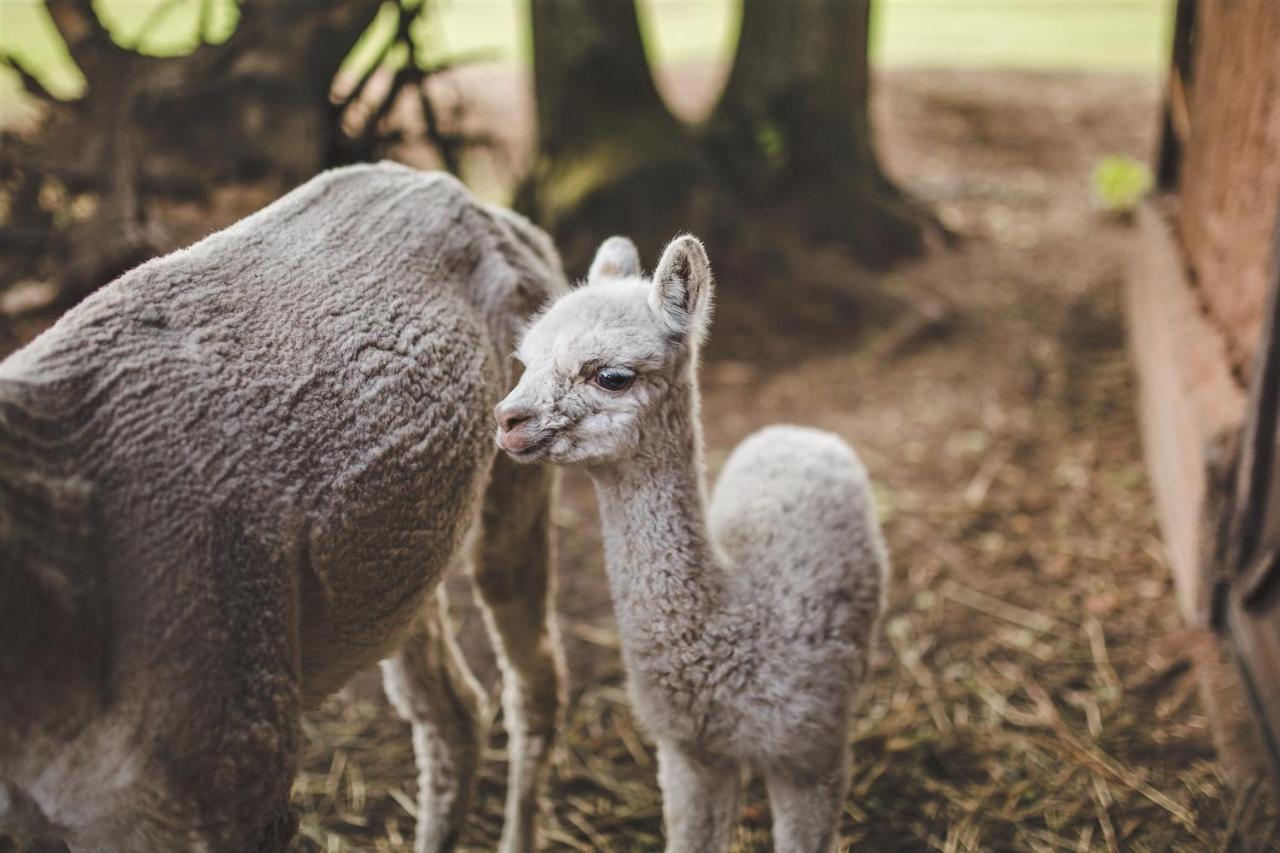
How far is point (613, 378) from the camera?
222cm

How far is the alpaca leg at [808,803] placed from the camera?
252 centimetres

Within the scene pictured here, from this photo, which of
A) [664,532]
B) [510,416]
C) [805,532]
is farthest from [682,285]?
[805,532]

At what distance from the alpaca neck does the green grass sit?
27.1 feet

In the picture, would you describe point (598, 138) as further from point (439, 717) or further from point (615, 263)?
point (439, 717)

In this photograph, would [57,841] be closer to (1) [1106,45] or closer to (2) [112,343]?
(2) [112,343]

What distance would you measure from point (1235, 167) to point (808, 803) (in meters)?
3.12

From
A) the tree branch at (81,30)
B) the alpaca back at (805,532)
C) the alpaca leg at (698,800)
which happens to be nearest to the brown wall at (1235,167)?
the alpaca back at (805,532)

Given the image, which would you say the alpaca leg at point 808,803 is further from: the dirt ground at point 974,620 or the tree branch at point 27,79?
the tree branch at point 27,79

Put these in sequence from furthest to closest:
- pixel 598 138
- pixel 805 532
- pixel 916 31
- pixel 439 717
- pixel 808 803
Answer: pixel 916 31
pixel 598 138
pixel 439 717
pixel 805 532
pixel 808 803

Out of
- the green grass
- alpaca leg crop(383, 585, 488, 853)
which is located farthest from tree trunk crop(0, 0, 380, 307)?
the green grass

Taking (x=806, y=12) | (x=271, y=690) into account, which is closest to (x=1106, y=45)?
(x=806, y=12)

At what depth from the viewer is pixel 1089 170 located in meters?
8.85

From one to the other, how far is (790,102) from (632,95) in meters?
0.91

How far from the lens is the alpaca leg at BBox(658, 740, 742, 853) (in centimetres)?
258
